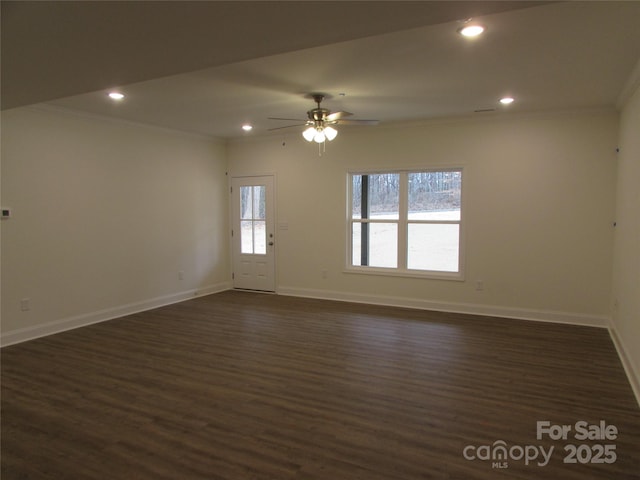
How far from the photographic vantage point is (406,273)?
5.95m

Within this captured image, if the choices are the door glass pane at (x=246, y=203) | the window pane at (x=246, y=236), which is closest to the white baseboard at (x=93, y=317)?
the window pane at (x=246, y=236)

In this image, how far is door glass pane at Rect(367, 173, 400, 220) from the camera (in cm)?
607

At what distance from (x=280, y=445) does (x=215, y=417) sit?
0.59 metres

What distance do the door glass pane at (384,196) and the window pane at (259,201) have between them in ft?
6.26

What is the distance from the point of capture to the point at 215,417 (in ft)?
9.25

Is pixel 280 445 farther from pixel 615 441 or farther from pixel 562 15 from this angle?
pixel 562 15

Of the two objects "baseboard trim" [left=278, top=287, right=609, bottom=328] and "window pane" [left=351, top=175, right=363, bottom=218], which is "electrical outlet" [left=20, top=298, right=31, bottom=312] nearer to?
"baseboard trim" [left=278, top=287, right=609, bottom=328]

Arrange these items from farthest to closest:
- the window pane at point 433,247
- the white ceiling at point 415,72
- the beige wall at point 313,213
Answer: the window pane at point 433,247 < the beige wall at point 313,213 < the white ceiling at point 415,72

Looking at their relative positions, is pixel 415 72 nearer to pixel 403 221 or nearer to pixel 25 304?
pixel 403 221

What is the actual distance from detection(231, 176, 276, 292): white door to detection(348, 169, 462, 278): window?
58.8 inches

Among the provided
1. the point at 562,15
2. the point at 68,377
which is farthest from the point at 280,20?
the point at 68,377

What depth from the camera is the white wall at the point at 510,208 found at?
493 cm

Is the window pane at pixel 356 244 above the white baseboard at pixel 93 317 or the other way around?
above

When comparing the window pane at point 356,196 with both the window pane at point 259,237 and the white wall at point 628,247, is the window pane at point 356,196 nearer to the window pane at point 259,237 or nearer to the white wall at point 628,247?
the window pane at point 259,237
